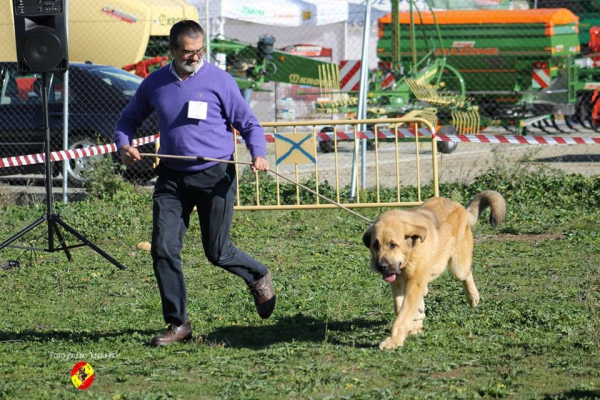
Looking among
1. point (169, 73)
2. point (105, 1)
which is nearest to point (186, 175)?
point (169, 73)

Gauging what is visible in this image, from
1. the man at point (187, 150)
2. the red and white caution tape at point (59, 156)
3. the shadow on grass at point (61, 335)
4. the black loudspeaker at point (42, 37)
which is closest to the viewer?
the man at point (187, 150)

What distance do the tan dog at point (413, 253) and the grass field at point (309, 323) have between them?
0.63ft


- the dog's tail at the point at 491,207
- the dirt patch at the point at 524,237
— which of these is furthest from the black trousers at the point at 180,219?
the dirt patch at the point at 524,237

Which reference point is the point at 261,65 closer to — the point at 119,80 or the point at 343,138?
the point at 119,80

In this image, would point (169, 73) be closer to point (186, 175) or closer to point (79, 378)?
point (186, 175)

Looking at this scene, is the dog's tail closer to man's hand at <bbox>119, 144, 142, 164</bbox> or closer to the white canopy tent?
man's hand at <bbox>119, 144, 142, 164</bbox>

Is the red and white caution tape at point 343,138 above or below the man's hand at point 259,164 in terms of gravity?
below

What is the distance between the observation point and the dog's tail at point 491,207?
652 centimetres

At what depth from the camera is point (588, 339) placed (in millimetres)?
5336

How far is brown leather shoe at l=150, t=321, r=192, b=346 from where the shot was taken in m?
5.52

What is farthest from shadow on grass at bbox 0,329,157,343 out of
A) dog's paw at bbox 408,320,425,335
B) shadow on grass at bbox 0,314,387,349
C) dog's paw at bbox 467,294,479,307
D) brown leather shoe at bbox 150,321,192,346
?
dog's paw at bbox 467,294,479,307

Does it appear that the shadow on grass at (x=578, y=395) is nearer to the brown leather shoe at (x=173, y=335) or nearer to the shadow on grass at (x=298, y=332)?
the shadow on grass at (x=298, y=332)

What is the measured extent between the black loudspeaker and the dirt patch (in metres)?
4.44

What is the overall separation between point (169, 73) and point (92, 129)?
7.35 m
